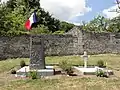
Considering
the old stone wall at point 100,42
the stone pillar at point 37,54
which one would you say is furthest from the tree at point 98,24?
the stone pillar at point 37,54

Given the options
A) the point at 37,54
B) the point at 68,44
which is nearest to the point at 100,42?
the point at 68,44

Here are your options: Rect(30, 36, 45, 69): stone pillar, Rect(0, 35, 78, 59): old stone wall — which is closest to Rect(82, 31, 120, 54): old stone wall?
Rect(0, 35, 78, 59): old stone wall

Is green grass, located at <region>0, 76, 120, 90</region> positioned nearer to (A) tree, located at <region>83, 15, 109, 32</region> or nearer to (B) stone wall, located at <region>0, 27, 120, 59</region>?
(B) stone wall, located at <region>0, 27, 120, 59</region>

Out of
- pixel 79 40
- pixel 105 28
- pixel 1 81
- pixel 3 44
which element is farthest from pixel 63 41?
pixel 105 28

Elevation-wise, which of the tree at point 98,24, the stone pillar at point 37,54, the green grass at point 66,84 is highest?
the tree at point 98,24

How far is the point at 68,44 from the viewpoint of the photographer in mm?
28828

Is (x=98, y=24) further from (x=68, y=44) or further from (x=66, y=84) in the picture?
(x=66, y=84)

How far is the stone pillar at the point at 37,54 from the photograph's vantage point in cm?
1659

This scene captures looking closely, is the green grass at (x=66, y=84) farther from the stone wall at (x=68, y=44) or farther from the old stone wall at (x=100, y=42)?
the old stone wall at (x=100, y=42)

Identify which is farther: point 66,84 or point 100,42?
point 100,42

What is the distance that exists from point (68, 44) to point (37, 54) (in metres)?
12.2

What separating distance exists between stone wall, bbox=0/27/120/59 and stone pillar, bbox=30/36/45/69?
28.7 feet

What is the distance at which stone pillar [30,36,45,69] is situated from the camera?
1659cm

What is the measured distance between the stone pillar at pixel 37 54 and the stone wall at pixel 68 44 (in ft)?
28.7
